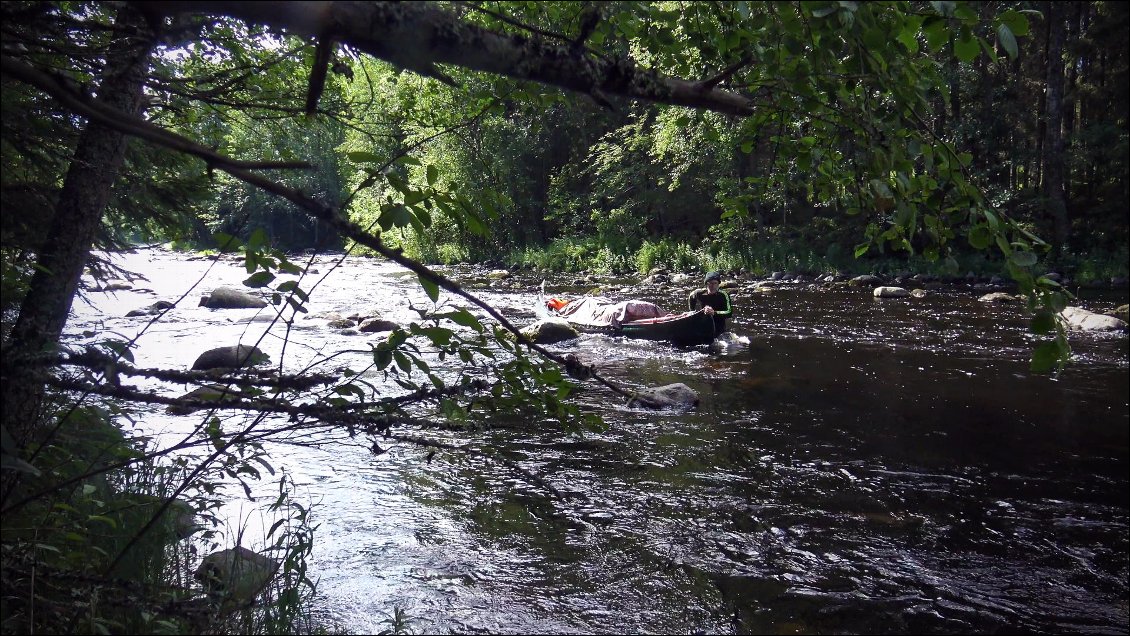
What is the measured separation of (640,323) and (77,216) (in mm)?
12807

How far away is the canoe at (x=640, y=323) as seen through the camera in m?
14.7

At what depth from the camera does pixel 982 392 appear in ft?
36.7

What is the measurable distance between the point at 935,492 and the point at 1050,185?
22.3 metres

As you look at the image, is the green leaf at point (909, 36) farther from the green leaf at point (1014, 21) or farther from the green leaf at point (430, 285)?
the green leaf at point (430, 285)

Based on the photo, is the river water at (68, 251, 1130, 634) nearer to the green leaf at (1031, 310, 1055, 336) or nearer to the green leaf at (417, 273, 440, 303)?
the green leaf at (417, 273, 440, 303)

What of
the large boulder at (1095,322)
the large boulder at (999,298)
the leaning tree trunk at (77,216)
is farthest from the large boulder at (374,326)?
the large boulder at (999,298)

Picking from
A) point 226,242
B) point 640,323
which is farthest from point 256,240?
point 640,323

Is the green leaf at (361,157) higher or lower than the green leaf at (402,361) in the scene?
higher

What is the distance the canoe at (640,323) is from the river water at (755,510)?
225cm

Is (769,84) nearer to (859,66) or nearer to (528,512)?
(859,66)

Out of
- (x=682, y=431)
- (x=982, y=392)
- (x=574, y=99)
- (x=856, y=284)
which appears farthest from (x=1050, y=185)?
(x=574, y=99)

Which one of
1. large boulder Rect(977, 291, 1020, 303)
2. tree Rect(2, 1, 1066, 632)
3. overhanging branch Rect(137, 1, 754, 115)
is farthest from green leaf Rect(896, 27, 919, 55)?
large boulder Rect(977, 291, 1020, 303)

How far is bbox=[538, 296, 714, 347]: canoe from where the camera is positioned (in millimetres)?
14727

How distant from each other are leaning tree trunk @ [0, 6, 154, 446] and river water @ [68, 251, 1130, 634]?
10.2 inches
